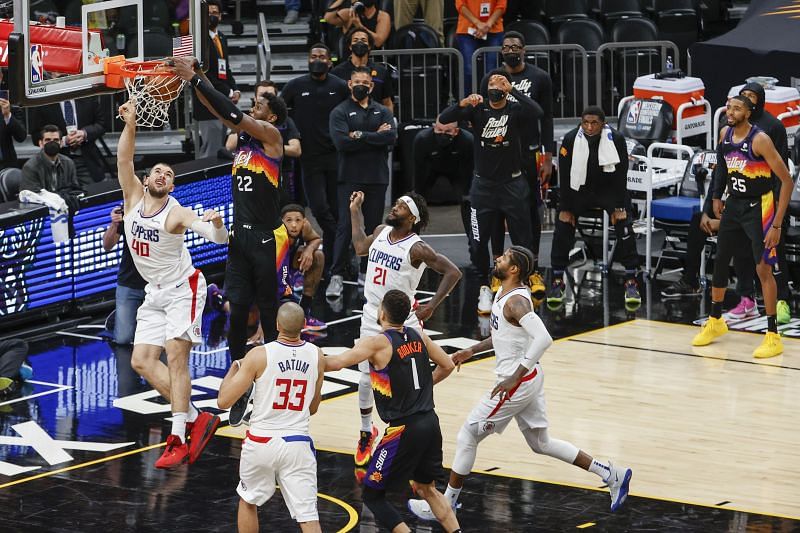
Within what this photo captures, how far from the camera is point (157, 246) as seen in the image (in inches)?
454

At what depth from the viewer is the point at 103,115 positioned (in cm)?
1827

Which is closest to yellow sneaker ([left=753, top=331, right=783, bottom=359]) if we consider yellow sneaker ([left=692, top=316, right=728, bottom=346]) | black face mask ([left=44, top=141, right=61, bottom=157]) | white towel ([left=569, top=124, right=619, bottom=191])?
yellow sneaker ([left=692, top=316, right=728, bottom=346])

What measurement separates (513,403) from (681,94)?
31.5 feet

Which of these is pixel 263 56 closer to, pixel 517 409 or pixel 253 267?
pixel 253 267

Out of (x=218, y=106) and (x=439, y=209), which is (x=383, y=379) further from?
(x=439, y=209)

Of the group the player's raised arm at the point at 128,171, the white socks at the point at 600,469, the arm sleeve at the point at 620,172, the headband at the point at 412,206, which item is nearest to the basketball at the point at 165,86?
the player's raised arm at the point at 128,171

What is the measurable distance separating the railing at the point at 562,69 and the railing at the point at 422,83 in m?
0.36

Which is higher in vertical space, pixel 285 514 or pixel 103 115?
pixel 103 115

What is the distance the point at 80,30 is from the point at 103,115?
640cm

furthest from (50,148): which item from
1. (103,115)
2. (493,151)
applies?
(493,151)

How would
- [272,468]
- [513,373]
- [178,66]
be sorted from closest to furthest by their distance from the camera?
[272,468] < [513,373] < [178,66]

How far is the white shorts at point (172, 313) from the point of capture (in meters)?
11.5

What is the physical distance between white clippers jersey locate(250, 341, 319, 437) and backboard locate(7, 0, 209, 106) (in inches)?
126

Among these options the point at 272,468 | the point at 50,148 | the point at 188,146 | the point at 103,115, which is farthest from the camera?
the point at 188,146
